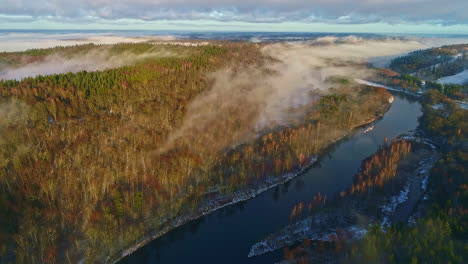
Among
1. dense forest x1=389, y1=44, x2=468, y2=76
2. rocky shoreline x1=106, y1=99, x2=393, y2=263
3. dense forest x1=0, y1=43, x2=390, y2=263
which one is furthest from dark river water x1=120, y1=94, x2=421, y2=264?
dense forest x1=389, y1=44, x2=468, y2=76

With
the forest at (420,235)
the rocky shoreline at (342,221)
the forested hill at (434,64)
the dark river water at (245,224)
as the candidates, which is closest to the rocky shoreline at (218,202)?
the dark river water at (245,224)

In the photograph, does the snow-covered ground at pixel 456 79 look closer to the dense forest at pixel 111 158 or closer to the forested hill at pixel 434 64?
the forested hill at pixel 434 64

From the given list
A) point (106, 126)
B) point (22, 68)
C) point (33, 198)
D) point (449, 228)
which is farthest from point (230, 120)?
point (22, 68)

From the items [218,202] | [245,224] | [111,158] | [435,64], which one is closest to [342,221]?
[245,224]

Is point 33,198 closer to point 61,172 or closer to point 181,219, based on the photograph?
point 61,172

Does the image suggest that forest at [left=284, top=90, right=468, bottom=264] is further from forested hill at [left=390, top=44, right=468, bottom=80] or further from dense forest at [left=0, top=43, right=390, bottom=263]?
forested hill at [left=390, top=44, right=468, bottom=80]

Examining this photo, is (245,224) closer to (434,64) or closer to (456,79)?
(456,79)
